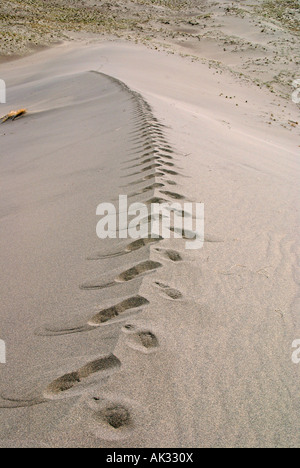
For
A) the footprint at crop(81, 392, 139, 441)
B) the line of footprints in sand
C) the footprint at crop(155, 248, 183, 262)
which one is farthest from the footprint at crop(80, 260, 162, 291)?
the footprint at crop(81, 392, 139, 441)

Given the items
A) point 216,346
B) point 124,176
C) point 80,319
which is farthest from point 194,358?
point 124,176

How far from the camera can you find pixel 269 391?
52.8 inches

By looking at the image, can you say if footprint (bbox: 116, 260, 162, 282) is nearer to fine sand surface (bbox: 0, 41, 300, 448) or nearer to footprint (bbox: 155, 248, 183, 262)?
fine sand surface (bbox: 0, 41, 300, 448)

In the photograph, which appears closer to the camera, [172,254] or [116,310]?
[116,310]

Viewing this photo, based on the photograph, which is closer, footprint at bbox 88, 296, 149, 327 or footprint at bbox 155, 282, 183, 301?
footprint at bbox 88, 296, 149, 327

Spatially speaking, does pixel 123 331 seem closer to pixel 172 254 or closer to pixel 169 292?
pixel 169 292

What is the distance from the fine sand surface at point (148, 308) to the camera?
4.01ft

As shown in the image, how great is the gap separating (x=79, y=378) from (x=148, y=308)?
0.43m

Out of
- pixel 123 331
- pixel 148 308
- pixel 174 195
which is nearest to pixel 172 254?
pixel 148 308

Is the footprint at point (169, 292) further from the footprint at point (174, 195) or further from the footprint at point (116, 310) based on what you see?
the footprint at point (174, 195)

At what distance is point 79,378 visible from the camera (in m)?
1.35

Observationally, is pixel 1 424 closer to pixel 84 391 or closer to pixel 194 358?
pixel 84 391

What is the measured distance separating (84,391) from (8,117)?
7.69m

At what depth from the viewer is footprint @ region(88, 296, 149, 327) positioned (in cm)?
162
